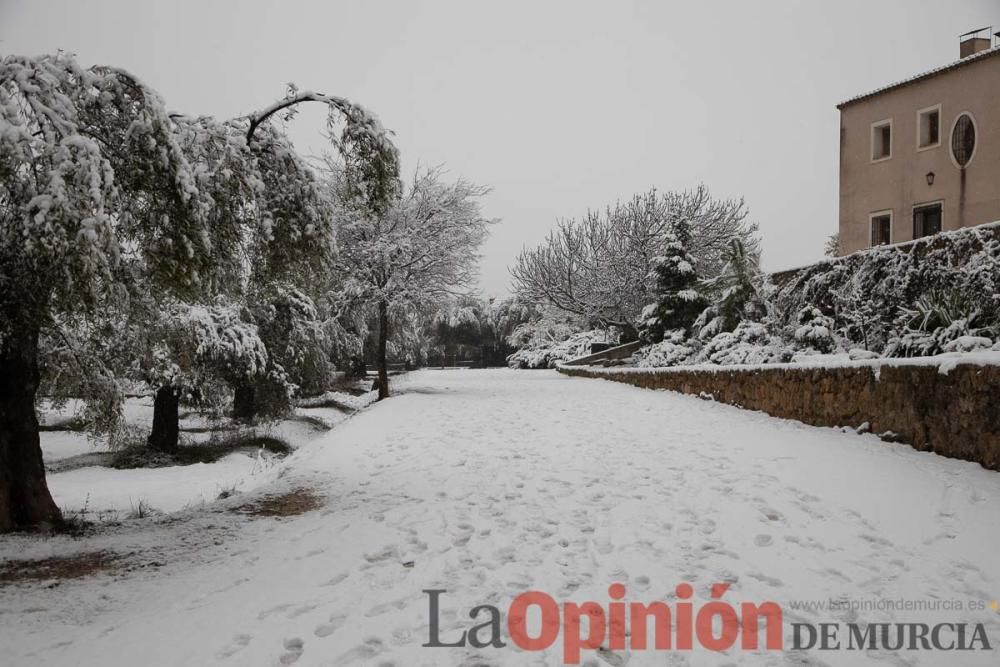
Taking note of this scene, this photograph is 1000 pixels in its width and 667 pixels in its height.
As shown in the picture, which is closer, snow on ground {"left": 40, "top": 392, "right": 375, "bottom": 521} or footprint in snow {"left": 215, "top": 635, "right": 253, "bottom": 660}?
footprint in snow {"left": 215, "top": 635, "right": 253, "bottom": 660}

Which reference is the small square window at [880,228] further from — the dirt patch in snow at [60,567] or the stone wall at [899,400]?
the dirt patch in snow at [60,567]

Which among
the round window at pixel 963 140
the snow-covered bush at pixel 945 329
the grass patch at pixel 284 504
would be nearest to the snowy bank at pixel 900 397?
the snow-covered bush at pixel 945 329

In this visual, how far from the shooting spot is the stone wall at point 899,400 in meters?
4.50

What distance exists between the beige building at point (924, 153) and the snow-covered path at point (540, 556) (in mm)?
12508

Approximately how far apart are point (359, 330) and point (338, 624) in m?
14.7

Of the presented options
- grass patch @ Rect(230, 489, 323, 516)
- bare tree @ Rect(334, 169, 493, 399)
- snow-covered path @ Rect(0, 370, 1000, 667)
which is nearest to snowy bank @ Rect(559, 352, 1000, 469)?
snow-covered path @ Rect(0, 370, 1000, 667)

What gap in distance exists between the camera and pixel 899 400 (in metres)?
Result: 5.50

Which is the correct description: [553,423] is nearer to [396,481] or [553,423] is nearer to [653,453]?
[653,453]

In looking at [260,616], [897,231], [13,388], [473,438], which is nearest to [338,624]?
[260,616]

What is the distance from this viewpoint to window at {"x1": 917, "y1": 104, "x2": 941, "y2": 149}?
50.2 ft

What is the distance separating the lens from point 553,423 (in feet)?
28.4

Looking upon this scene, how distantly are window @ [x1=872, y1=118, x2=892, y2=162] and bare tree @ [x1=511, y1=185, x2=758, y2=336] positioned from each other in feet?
28.3

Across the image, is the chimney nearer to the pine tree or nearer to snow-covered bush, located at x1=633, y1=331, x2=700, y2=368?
the pine tree

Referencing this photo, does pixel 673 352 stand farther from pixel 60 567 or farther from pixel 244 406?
pixel 60 567
